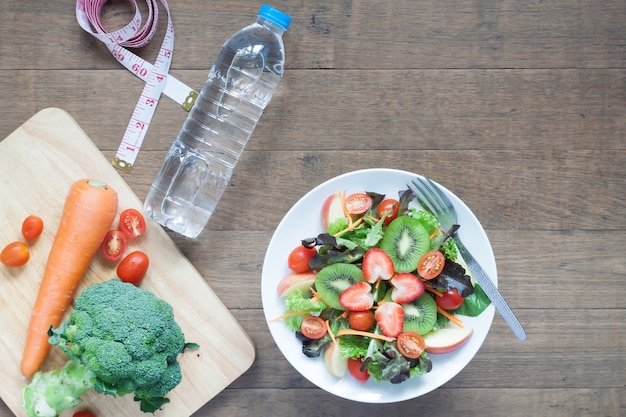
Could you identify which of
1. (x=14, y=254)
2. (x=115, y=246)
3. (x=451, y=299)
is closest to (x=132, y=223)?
(x=115, y=246)

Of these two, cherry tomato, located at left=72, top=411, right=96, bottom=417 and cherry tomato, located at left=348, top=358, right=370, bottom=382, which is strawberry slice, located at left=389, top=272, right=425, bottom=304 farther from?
cherry tomato, located at left=72, top=411, right=96, bottom=417

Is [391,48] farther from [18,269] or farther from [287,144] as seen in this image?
[18,269]

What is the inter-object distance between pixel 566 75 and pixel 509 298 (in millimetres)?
708

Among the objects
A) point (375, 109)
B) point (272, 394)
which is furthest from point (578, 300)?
point (272, 394)

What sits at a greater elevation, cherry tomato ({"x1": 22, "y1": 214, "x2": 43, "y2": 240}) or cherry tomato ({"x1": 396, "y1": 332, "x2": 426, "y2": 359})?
cherry tomato ({"x1": 22, "y1": 214, "x2": 43, "y2": 240})

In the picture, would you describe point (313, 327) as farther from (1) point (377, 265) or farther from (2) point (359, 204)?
(2) point (359, 204)

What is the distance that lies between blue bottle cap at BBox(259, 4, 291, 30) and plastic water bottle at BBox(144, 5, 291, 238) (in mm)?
76

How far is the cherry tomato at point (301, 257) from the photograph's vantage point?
173 centimetres

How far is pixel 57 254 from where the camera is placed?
6.01 feet

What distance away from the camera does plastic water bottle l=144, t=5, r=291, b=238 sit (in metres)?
1.92

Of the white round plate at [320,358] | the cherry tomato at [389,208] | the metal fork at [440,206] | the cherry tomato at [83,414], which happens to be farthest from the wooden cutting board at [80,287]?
the metal fork at [440,206]

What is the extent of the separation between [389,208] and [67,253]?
3.01 ft

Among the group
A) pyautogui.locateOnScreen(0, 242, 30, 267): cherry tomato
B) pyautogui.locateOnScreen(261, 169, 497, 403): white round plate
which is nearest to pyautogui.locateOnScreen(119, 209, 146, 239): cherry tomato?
pyautogui.locateOnScreen(0, 242, 30, 267): cherry tomato

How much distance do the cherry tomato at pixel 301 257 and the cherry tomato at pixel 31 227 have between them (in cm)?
75
